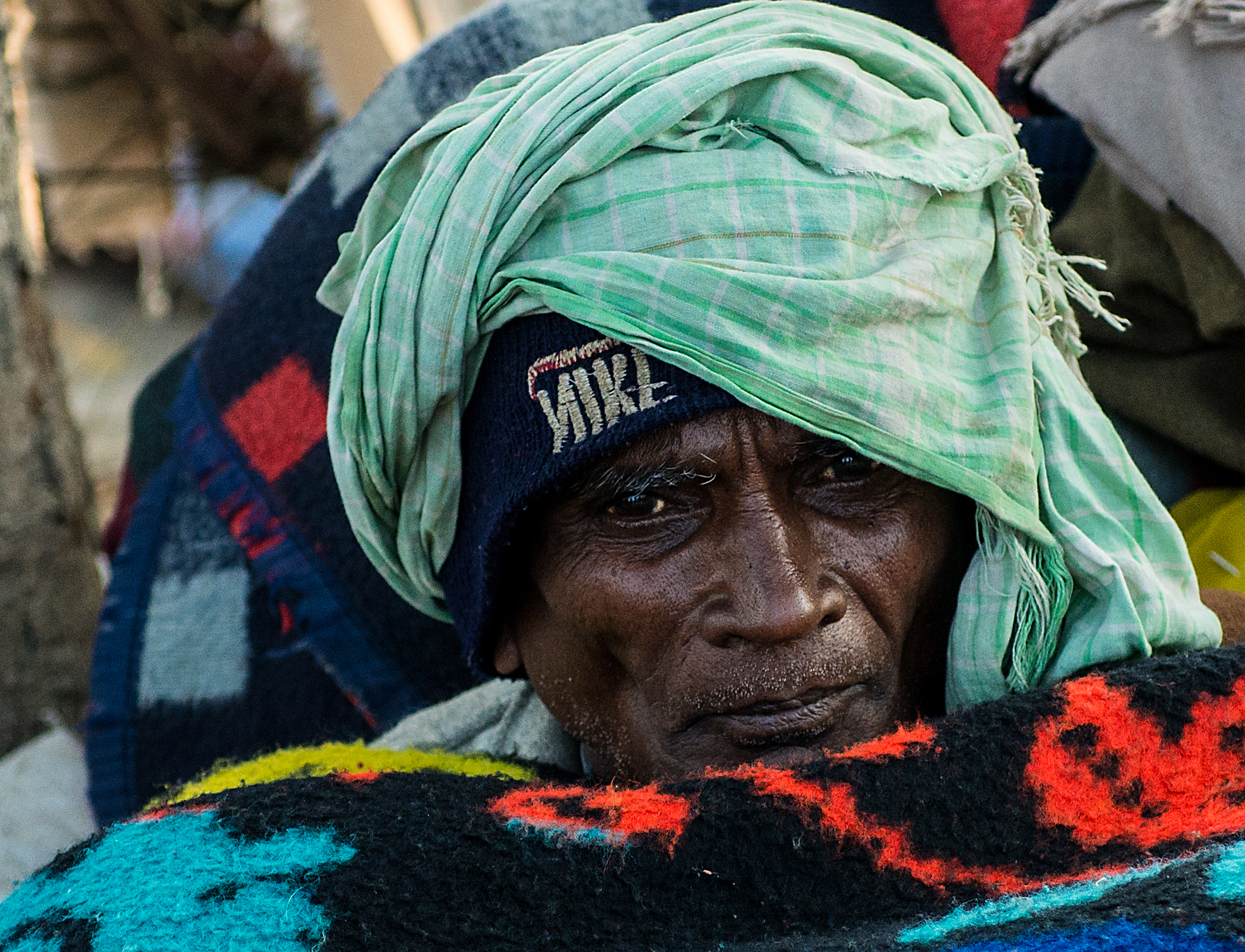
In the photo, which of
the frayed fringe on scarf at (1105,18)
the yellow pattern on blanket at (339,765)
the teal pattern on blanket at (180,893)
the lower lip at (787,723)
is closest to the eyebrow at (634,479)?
the lower lip at (787,723)

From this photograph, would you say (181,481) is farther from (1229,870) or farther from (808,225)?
(1229,870)

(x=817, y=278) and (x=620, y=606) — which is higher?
(x=817, y=278)

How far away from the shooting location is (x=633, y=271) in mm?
1578

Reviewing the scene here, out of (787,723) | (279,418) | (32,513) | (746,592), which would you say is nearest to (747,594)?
(746,592)

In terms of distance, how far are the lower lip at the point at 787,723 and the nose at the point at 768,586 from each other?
9cm

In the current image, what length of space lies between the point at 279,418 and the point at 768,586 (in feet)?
4.82

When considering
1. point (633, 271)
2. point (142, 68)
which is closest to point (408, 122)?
point (633, 271)

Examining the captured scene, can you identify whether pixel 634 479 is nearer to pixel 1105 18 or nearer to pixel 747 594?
pixel 747 594

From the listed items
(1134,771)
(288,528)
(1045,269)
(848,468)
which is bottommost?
(1134,771)

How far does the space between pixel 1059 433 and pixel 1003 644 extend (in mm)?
299

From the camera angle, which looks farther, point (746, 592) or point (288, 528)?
point (288, 528)

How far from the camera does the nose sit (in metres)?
1.53

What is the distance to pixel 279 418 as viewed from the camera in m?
2.67

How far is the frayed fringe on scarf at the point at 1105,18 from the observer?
1911 millimetres
